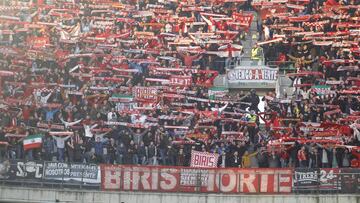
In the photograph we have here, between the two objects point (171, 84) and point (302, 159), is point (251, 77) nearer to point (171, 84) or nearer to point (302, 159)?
point (171, 84)

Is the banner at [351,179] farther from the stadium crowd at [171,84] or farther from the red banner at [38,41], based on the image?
the red banner at [38,41]

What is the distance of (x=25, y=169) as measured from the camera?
2800 centimetres

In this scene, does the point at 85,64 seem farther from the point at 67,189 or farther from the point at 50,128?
the point at 67,189

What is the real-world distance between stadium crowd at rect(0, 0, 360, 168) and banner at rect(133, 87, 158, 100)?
0.18 ft

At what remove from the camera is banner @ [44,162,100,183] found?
27.9 meters

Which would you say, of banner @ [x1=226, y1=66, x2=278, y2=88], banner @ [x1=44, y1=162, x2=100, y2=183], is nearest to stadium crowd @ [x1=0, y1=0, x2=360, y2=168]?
banner @ [x1=226, y1=66, x2=278, y2=88]

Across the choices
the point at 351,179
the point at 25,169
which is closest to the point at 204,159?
the point at 351,179

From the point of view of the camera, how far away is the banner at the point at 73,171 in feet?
91.5

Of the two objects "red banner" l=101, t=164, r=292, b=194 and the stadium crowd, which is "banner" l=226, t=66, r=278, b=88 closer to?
the stadium crowd

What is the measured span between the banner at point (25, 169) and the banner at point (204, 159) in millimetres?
5259

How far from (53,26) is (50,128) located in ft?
23.5

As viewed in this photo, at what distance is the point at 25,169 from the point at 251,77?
10530 mm

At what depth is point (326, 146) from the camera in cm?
2922

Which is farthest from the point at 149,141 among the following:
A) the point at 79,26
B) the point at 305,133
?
the point at 79,26
